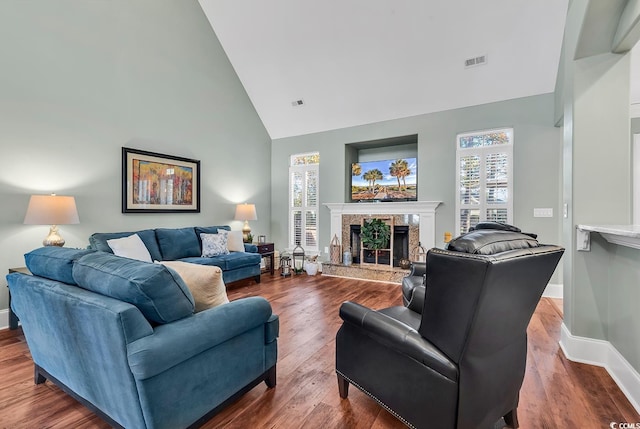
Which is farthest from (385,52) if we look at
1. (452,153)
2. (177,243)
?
(177,243)

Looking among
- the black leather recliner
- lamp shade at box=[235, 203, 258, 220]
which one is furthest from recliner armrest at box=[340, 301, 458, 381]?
lamp shade at box=[235, 203, 258, 220]

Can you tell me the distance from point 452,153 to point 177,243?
14.8 feet

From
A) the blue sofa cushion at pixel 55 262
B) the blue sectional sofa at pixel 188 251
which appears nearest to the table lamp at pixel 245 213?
the blue sectional sofa at pixel 188 251

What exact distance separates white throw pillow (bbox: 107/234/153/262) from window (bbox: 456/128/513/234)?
4.57 m

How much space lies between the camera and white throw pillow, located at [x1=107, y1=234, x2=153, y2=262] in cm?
349

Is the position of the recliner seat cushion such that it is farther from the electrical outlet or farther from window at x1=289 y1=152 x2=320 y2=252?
window at x1=289 y1=152 x2=320 y2=252

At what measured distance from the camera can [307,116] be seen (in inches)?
229

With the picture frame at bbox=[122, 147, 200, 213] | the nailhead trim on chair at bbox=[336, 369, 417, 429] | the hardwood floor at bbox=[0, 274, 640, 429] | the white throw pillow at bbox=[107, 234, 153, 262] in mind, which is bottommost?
the hardwood floor at bbox=[0, 274, 640, 429]

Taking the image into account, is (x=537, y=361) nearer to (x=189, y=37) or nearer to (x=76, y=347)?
(x=76, y=347)

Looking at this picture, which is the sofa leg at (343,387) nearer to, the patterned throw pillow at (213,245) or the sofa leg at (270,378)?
the sofa leg at (270,378)

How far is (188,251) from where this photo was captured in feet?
14.4

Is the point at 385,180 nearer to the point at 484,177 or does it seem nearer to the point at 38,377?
the point at 484,177

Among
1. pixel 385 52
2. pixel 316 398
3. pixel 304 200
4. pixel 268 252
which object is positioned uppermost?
pixel 385 52

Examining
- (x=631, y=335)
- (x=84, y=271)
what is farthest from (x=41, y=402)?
(x=631, y=335)
